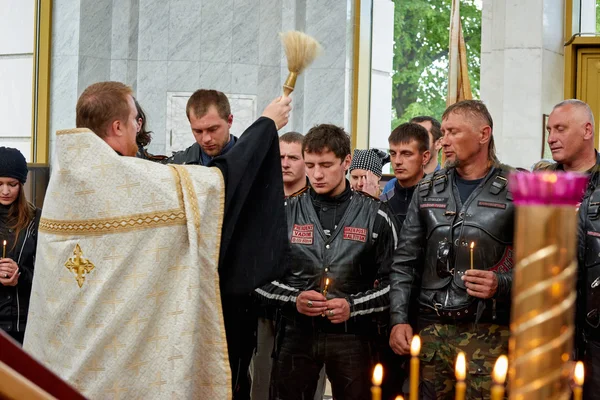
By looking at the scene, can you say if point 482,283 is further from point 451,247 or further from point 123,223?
point 123,223

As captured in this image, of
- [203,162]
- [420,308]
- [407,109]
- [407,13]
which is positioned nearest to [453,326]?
[420,308]

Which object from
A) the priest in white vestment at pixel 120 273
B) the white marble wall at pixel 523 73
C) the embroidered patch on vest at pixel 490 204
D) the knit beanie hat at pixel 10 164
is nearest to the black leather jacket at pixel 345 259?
the embroidered patch on vest at pixel 490 204

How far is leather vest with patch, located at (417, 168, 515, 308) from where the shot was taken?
450 cm

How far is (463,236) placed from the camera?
454 cm

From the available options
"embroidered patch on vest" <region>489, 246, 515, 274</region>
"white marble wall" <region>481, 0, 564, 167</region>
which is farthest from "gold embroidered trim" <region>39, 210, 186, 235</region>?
"white marble wall" <region>481, 0, 564, 167</region>

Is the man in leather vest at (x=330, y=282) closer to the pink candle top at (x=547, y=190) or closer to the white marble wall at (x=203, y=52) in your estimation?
the pink candle top at (x=547, y=190)

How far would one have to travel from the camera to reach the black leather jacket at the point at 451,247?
4492 mm

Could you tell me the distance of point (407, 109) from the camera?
25750 mm

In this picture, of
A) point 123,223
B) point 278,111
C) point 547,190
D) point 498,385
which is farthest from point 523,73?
point 547,190

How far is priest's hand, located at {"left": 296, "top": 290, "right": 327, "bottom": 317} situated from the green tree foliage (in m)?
21.6

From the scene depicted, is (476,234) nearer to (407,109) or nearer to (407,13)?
(407,109)

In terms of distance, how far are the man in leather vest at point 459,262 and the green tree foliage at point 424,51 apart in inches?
844

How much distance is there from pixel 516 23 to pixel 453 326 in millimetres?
7638

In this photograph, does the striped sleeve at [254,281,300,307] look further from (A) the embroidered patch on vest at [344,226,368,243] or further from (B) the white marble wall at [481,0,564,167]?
(B) the white marble wall at [481,0,564,167]
